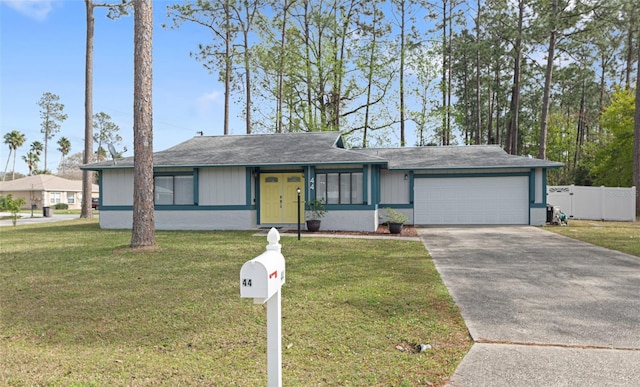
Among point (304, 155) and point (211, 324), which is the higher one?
point (304, 155)

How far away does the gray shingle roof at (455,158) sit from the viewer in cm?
1586

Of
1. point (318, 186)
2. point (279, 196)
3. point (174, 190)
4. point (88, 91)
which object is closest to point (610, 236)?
point (318, 186)

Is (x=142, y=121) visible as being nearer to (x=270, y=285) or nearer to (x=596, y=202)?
(x=270, y=285)

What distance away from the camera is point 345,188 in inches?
572

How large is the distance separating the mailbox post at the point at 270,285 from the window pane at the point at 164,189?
13.7m

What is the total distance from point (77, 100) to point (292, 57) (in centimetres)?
1289

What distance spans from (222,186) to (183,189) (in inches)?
61.4

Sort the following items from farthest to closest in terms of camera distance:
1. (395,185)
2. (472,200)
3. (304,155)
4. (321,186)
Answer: (395,185)
(472,200)
(304,155)
(321,186)

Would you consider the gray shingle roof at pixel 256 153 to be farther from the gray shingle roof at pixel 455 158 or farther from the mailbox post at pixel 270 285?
the mailbox post at pixel 270 285

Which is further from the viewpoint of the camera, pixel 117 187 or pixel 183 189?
pixel 117 187

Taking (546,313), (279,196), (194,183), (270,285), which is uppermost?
(194,183)

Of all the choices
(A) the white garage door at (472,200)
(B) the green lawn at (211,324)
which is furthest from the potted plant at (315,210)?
(B) the green lawn at (211,324)

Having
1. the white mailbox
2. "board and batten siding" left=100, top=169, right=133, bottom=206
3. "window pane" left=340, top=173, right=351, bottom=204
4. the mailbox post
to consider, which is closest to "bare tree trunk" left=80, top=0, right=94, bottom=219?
"board and batten siding" left=100, top=169, right=133, bottom=206

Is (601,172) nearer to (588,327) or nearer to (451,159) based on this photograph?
(451,159)
